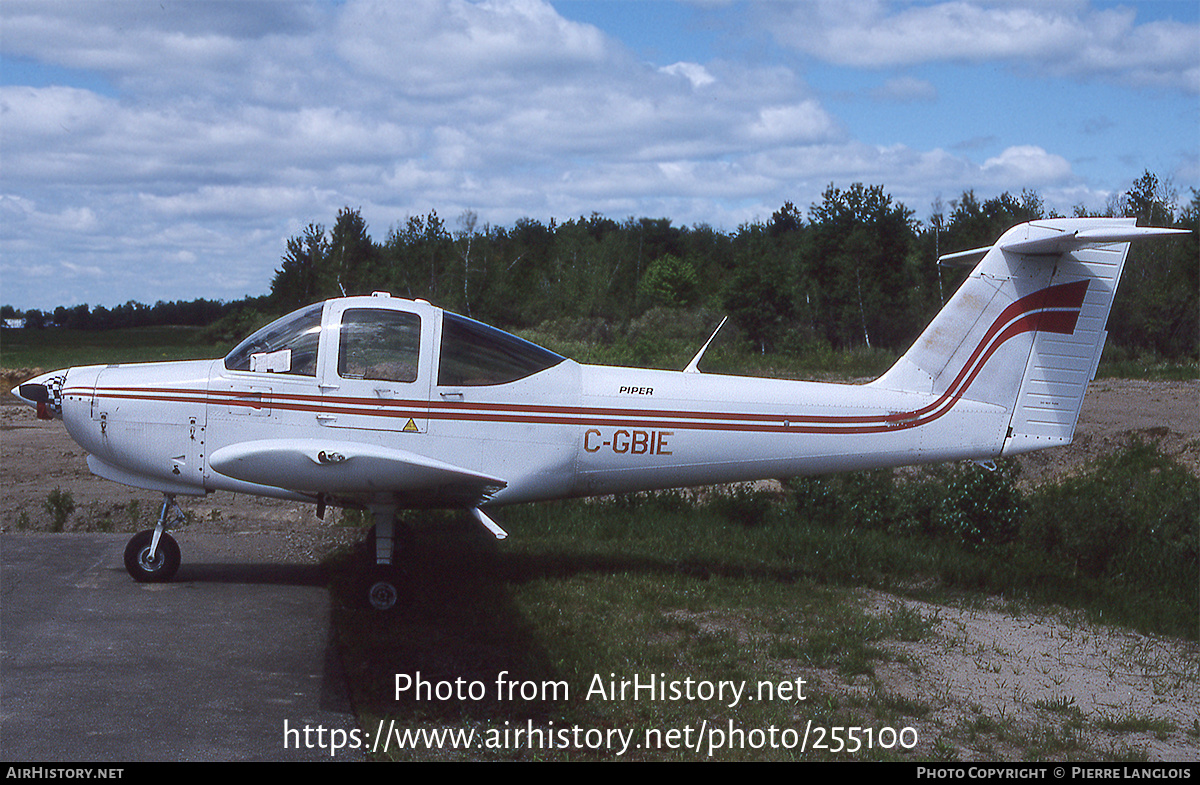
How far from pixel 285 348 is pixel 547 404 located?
1.96 metres

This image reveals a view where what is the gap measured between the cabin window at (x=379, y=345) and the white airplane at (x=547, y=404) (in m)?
0.01

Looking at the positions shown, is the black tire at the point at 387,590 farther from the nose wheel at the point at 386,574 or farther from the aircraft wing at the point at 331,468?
the aircraft wing at the point at 331,468

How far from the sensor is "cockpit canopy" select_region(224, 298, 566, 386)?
21.5ft

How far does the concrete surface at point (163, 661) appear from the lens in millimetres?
4434

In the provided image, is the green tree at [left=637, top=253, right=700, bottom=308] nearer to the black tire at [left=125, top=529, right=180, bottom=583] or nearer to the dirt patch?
the dirt patch

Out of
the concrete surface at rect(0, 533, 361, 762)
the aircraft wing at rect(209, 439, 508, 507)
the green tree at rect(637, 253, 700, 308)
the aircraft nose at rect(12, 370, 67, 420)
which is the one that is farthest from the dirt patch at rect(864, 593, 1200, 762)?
the green tree at rect(637, 253, 700, 308)

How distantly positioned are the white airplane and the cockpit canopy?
0.01 m

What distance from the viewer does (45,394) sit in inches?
268

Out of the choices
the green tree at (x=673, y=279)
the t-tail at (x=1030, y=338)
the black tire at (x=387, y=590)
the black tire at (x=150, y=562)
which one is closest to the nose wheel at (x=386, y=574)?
the black tire at (x=387, y=590)

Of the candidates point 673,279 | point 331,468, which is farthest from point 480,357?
point 673,279

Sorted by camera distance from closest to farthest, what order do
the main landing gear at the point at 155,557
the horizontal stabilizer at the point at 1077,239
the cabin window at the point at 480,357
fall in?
the horizontal stabilizer at the point at 1077,239, the cabin window at the point at 480,357, the main landing gear at the point at 155,557

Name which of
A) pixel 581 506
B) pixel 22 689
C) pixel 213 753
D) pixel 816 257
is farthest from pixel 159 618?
pixel 816 257

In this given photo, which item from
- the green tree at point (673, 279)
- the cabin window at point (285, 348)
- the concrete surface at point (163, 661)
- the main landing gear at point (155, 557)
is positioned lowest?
the concrete surface at point (163, 661)

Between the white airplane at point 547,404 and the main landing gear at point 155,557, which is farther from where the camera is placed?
the main landing gear at point 155,557
